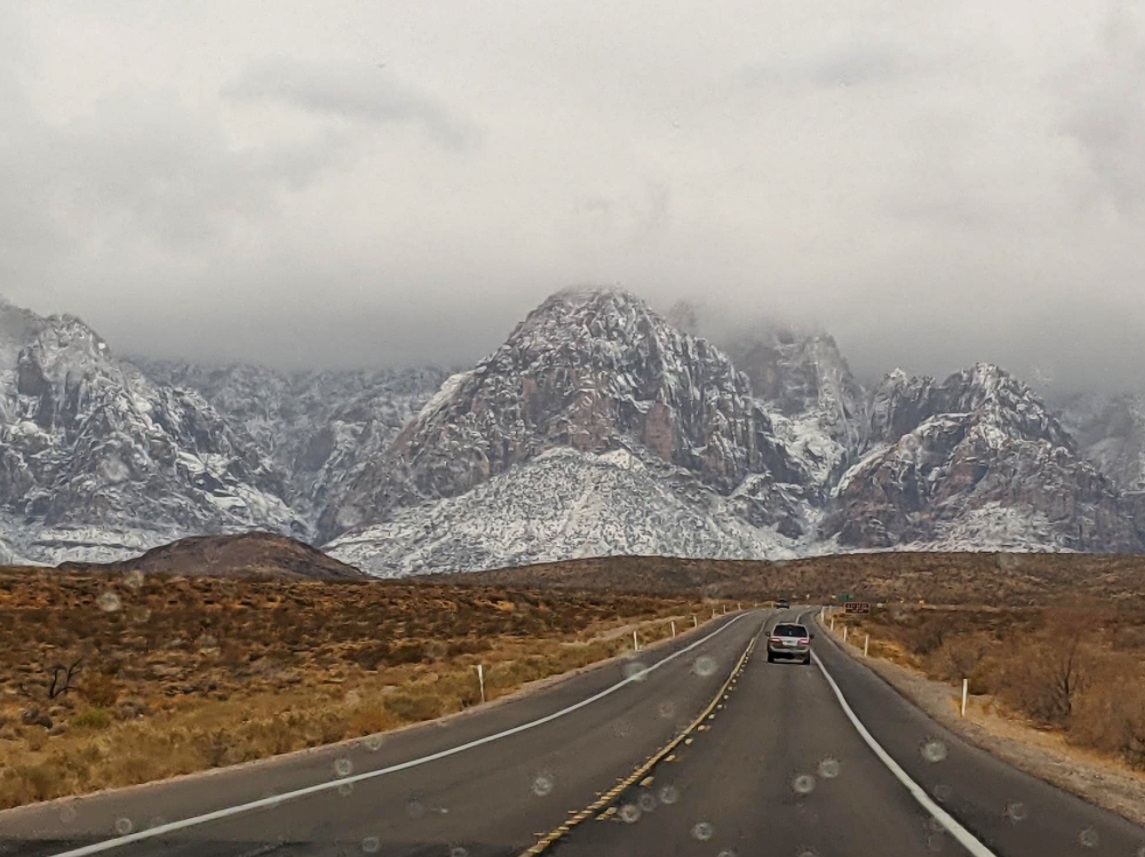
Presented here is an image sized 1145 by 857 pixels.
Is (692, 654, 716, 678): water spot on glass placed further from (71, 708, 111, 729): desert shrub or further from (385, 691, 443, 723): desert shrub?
(71, 708, 111, 729): desert shrub

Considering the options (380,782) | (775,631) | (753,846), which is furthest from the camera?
(775,631)

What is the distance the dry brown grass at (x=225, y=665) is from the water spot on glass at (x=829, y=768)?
8914 mm

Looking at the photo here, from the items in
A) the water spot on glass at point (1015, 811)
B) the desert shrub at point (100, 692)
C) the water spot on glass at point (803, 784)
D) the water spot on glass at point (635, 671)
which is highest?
the desert shrub at point (100, 692)

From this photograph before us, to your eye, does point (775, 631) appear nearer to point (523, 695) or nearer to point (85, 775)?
point (523, 695)

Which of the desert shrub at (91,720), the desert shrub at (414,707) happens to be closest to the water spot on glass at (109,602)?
the desert shrub at (91,720)

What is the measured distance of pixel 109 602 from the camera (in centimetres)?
7069

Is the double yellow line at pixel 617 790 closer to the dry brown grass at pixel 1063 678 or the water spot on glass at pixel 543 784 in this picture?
the water spot on glass at pixel 543 784

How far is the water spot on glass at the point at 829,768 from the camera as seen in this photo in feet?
61.0

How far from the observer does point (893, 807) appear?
612 inches

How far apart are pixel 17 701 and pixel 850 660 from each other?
1323 inches

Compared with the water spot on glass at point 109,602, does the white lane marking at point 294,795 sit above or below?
below

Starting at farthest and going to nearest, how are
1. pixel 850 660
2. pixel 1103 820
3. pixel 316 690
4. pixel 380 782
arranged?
pixel 850 660, pixel 316 690, pixel 380 782, pixel 1103 820

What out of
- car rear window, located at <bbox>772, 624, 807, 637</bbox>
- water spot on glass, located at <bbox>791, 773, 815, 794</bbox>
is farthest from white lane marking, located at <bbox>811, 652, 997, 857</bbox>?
car rear window, located at <bbox>772, 624, 807, 637</bbox>

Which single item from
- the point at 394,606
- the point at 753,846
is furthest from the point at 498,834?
the point at 394,606
